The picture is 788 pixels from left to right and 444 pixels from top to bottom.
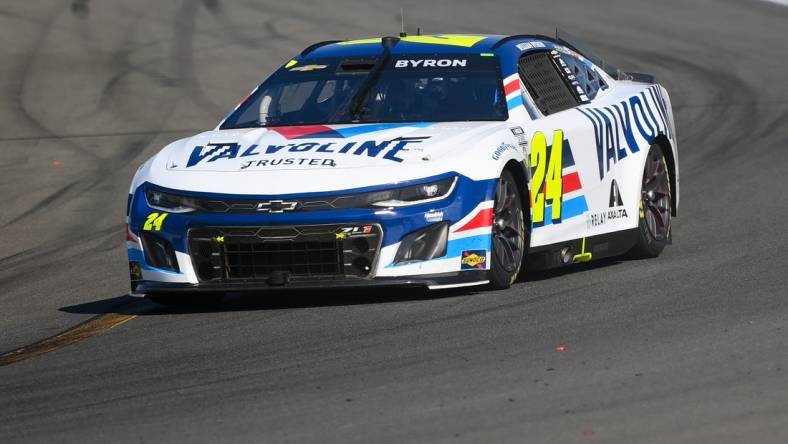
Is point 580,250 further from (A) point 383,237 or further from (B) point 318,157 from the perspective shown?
(B) point 318,157

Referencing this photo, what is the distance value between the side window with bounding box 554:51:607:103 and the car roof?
29 cm

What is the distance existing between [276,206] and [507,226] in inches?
49.7

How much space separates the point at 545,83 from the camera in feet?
31.8

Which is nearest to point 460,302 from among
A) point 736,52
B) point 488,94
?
point 488,94

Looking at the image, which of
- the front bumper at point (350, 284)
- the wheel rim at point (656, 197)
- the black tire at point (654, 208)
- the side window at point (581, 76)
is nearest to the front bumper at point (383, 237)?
the front bumper at point (350, 284)

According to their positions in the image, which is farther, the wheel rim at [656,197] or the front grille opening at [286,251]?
the wheel rim at [656,197]

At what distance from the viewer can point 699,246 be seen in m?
10.4

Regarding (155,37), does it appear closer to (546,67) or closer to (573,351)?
(546,67)

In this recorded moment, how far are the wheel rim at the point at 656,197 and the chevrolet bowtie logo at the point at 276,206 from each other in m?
2.80

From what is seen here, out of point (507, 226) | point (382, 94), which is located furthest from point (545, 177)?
point (382, 94)

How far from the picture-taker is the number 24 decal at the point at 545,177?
891cm

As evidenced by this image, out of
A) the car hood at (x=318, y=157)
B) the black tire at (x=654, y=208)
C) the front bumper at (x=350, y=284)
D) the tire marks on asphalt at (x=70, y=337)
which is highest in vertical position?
the car hood at (x=318, y=157)

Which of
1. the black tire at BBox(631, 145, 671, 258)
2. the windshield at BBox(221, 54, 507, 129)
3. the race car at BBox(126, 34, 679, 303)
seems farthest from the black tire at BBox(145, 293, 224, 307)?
the black tire at BBox(631, 145, 671, 258)

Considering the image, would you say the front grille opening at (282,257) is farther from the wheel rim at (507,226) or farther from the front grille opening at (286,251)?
the wheel rim at (507,226)
